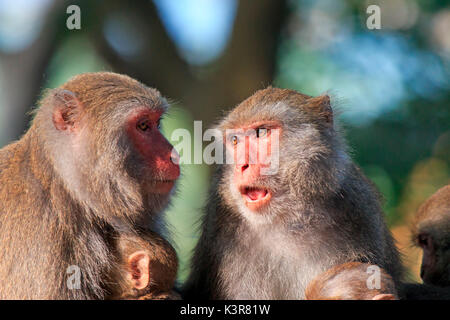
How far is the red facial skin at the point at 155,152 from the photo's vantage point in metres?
4.28

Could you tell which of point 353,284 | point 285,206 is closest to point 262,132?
point 285,206

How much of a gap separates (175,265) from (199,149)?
1936mm

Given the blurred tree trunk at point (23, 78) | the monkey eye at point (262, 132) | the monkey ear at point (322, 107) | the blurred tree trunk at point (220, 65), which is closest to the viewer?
the monkey eye at point (262, 132)

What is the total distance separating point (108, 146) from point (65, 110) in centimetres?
44

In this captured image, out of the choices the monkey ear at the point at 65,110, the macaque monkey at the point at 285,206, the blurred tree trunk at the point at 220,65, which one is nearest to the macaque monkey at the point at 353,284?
the macaque monkey at the point at 285,206

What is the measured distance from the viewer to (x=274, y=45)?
10.1 m

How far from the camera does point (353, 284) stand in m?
4.02

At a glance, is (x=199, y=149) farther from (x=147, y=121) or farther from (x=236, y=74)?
(x=236, y=74)

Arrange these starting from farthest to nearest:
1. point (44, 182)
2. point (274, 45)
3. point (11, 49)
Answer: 1. point (274, 45)
2. point (11, 49)
3. point (44, 182)

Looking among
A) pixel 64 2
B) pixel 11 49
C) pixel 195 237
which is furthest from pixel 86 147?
pixel 64 2

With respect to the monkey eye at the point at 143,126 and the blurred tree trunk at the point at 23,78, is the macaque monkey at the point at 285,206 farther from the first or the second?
the blurred tree trunk at the point at 23,78

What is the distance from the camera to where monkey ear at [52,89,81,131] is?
13.8 feet

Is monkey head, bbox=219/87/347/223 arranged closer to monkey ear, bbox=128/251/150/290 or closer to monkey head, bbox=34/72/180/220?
monkey head, bbox=34/72/180/220

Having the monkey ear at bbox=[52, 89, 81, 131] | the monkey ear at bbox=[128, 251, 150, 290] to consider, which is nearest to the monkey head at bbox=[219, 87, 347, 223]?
the monkey ear at bbox=[128, 251, 150, 290]
